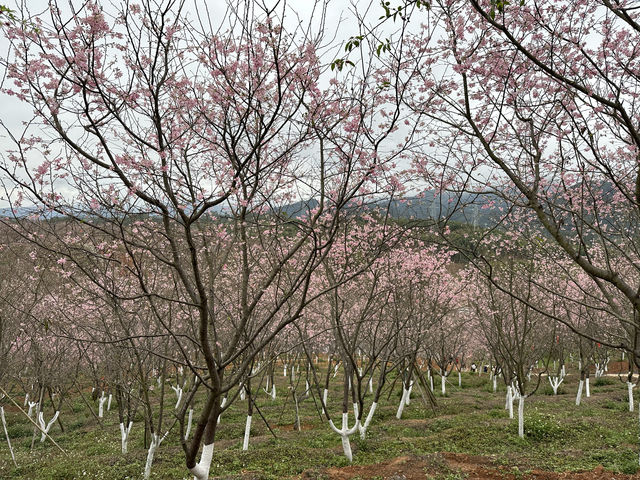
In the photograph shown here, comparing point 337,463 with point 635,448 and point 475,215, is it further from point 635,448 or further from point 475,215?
point 635,448

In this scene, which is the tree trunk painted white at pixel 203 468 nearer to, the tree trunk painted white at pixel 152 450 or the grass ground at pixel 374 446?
the grass ground at pixel 374 446

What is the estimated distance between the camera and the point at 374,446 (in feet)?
37.3

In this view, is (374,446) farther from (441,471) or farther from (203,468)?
(203,468)

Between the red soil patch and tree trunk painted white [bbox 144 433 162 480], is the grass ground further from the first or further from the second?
tree trunk painted white [bbox 144 433 162 480]

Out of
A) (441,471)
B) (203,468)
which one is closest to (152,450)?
(203,468)

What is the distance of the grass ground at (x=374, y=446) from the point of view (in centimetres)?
971

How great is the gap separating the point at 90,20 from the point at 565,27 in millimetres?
4566

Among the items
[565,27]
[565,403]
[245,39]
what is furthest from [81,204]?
[565,403]

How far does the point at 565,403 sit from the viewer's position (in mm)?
18578

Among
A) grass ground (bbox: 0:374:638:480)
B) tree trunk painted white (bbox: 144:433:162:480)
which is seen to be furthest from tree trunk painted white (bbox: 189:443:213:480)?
tree trunk painted white (bbox: 144:433:162:480)

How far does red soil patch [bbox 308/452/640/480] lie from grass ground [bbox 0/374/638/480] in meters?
0.10

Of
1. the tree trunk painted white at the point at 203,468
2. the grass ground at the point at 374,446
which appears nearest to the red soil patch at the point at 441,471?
the grass ground at the point at 374,446

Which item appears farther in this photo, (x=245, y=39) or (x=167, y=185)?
(x=245, y=39)

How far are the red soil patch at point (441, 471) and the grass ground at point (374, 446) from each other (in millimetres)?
100
